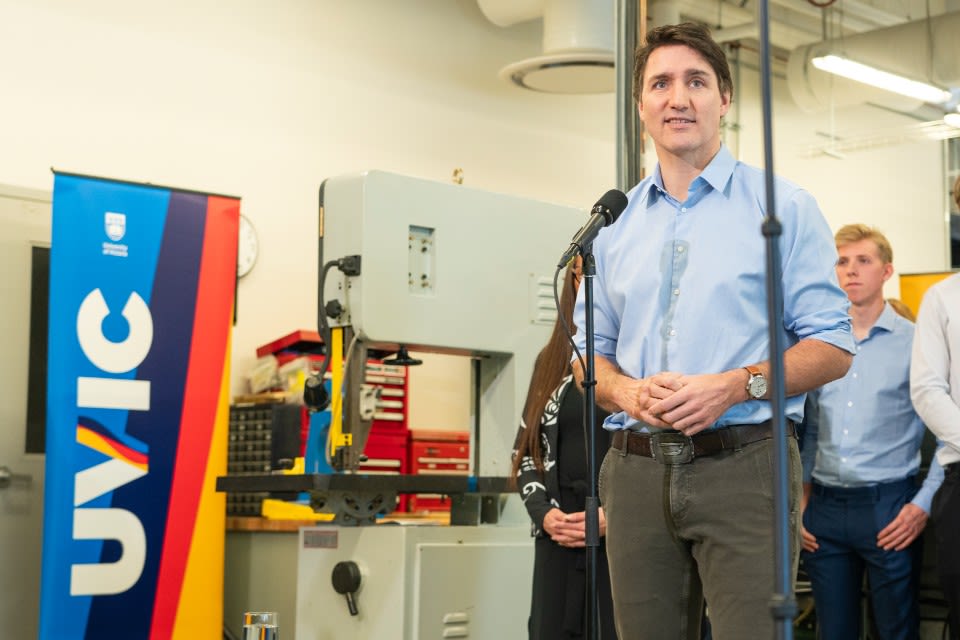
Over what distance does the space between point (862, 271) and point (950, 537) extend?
34.7 inches

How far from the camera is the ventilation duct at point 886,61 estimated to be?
644 cm

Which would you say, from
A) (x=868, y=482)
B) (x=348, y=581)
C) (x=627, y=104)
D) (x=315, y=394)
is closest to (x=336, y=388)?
(x=315, y=394)

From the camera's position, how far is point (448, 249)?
11.6 ft

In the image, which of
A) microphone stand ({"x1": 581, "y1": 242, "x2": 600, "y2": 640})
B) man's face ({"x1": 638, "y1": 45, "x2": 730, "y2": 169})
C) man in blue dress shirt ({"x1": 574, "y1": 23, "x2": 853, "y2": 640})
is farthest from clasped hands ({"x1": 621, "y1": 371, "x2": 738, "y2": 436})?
man's face ({"x1": 638, "y1": 45, "x2": 730, "y2": 169})

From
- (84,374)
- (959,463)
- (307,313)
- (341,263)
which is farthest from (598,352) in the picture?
(307,313)

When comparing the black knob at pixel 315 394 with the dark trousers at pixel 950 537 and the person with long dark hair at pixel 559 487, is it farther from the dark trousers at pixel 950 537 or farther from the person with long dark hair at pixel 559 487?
the dark trousers at pixel 950 537

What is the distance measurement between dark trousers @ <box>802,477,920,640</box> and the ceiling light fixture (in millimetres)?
3643

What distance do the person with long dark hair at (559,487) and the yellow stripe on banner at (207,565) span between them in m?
1.73

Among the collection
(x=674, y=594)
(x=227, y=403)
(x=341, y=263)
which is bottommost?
(x=674, y=594)

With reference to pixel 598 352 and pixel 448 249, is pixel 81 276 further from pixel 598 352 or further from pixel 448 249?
pixel 598 352

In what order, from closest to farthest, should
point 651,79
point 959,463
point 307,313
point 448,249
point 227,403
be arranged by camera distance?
point 651,79
point 959,463
point 448,249
point 227,403
point 307,313

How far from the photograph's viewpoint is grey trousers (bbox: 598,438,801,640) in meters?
1.84

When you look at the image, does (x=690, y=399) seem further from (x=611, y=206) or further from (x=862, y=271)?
(x=862, y=271)

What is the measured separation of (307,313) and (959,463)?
3.30 metres
